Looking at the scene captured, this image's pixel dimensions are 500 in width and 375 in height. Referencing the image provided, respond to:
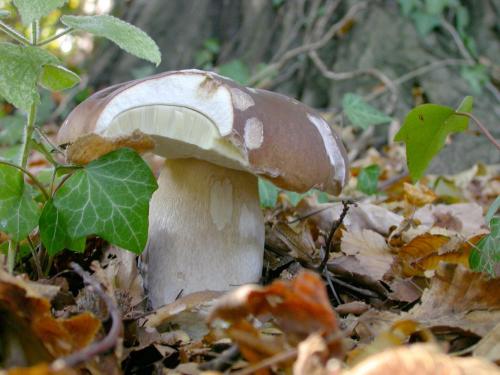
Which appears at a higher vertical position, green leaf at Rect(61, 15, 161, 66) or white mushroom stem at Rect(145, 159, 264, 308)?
green leaf at Rect(61, 15, 161, 66)

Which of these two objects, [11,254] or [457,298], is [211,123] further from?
[457,298]

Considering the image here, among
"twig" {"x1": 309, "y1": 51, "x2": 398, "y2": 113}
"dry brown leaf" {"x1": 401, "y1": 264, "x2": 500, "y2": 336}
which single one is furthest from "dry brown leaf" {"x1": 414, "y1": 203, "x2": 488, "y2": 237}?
"twig" {"x1": 309, "y1": 51, "x2": 398, "y2": 113}

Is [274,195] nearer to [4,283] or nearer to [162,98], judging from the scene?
[162,98]

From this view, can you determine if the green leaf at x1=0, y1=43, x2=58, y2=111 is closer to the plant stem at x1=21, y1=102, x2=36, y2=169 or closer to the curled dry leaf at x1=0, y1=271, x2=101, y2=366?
the plant stem at x1=21, y1=102, x2=36, y2=169

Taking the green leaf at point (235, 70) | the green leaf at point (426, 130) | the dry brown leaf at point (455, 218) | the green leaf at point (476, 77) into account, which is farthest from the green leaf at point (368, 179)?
the green leaf at point (235, 70)

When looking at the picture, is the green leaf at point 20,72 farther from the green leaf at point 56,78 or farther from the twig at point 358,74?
the twig at point 358,74

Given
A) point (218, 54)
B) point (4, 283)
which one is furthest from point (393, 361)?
point (218, 54)
